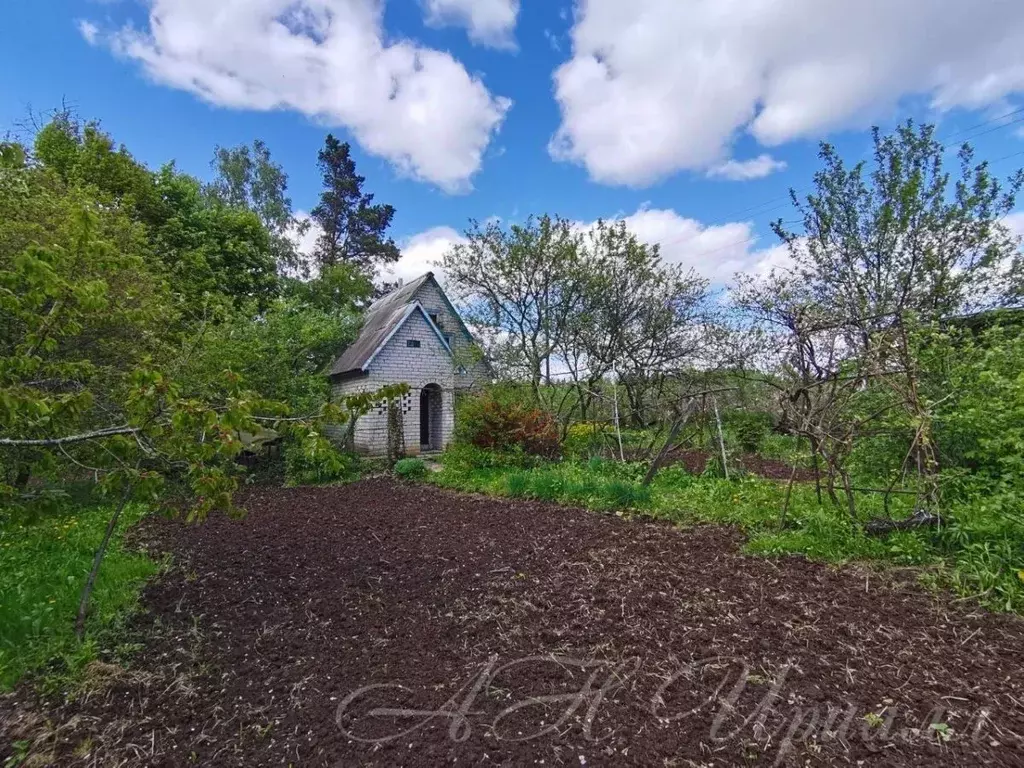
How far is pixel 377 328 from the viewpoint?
44.9 feet

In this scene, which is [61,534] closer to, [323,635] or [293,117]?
[323,635]

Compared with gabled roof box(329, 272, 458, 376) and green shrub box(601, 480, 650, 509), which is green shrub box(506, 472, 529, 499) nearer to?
green shrub box(601, 480, 650, 509)

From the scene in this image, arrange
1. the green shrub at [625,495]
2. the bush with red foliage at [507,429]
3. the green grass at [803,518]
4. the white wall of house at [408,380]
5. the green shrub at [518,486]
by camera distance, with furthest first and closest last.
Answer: the white wall of house at [408,380] < the bush with red foliage at [507,429] < the green shrub at [518,486] < the green shrub at [625,495] < the green grass at [803,518]

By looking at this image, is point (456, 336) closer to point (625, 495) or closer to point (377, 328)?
point (377, 328)

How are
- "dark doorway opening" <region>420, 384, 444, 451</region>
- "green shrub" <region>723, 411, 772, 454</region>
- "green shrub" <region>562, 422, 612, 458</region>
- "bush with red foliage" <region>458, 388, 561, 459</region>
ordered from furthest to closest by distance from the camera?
"dark doorway opening" <region>420, 384, 444, 451</region>, "green shrub" <region>723, 411, 772, 454</region>, "green shrub" <region>562, 422, 612, 458</region>, "bush with red foliage" <region>458, 388, 561, 459</region>

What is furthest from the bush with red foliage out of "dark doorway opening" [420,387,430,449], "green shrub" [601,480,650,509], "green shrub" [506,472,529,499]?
"dark doorway opening" [420,387,430,449]

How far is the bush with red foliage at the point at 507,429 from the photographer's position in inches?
359

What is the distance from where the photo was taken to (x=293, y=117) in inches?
398

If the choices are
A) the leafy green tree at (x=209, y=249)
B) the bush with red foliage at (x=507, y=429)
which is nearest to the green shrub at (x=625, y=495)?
the bush with red foliage at (x=507, y=429)

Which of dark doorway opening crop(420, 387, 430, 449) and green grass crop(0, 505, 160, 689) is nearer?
green grass crop(0, 505, 160, 689)

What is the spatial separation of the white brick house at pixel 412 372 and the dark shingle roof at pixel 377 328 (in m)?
0.03

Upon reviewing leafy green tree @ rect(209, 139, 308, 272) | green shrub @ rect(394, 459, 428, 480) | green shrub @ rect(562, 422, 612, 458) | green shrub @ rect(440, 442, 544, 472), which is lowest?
green shrub @ rect(394, 459, 428, 480)

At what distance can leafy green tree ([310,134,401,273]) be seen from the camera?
24016 mm

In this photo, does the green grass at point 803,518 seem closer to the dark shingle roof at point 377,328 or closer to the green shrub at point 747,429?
Result: the green shrub at point 747,429
